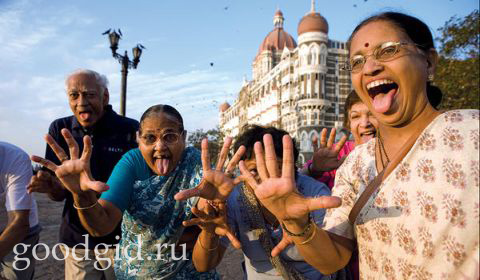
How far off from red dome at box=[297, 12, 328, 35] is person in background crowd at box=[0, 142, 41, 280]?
4303cm

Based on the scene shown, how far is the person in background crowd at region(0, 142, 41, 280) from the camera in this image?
2752 mm

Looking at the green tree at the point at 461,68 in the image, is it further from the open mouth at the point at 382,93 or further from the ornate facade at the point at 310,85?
the ornate facade at the point at 310,85

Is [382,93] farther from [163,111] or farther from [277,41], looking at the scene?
[277,41]

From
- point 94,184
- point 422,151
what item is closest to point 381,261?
point 422,151

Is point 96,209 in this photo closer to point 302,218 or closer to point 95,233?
point 95,233

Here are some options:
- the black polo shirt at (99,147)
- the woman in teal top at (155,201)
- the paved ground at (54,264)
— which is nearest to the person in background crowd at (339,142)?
the woman in teal top at (155,201)

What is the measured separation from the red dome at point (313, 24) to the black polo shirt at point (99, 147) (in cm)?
4202

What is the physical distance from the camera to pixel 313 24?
42.2 m

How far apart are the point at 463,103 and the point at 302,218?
14611 millimetres

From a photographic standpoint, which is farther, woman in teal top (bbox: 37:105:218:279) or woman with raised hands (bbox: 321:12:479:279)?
woman in teal top (bbox: 37:105:218:279)

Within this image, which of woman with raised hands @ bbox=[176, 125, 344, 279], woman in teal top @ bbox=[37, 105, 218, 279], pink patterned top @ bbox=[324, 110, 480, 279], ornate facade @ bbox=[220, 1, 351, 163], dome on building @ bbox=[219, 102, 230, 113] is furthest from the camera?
dome on building @ bbox=[219, 102, 230, 113]

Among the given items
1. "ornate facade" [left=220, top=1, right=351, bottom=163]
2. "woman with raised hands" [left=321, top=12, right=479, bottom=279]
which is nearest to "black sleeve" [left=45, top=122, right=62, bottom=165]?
"woman with raised hands" [left=321, top=12, right=479, bottom=279]

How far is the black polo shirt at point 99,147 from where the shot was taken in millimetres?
3277

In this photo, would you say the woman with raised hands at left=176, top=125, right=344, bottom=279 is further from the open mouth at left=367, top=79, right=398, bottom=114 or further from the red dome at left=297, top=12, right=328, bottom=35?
the red dome at left=297, top=12, right=328, bottom=35
